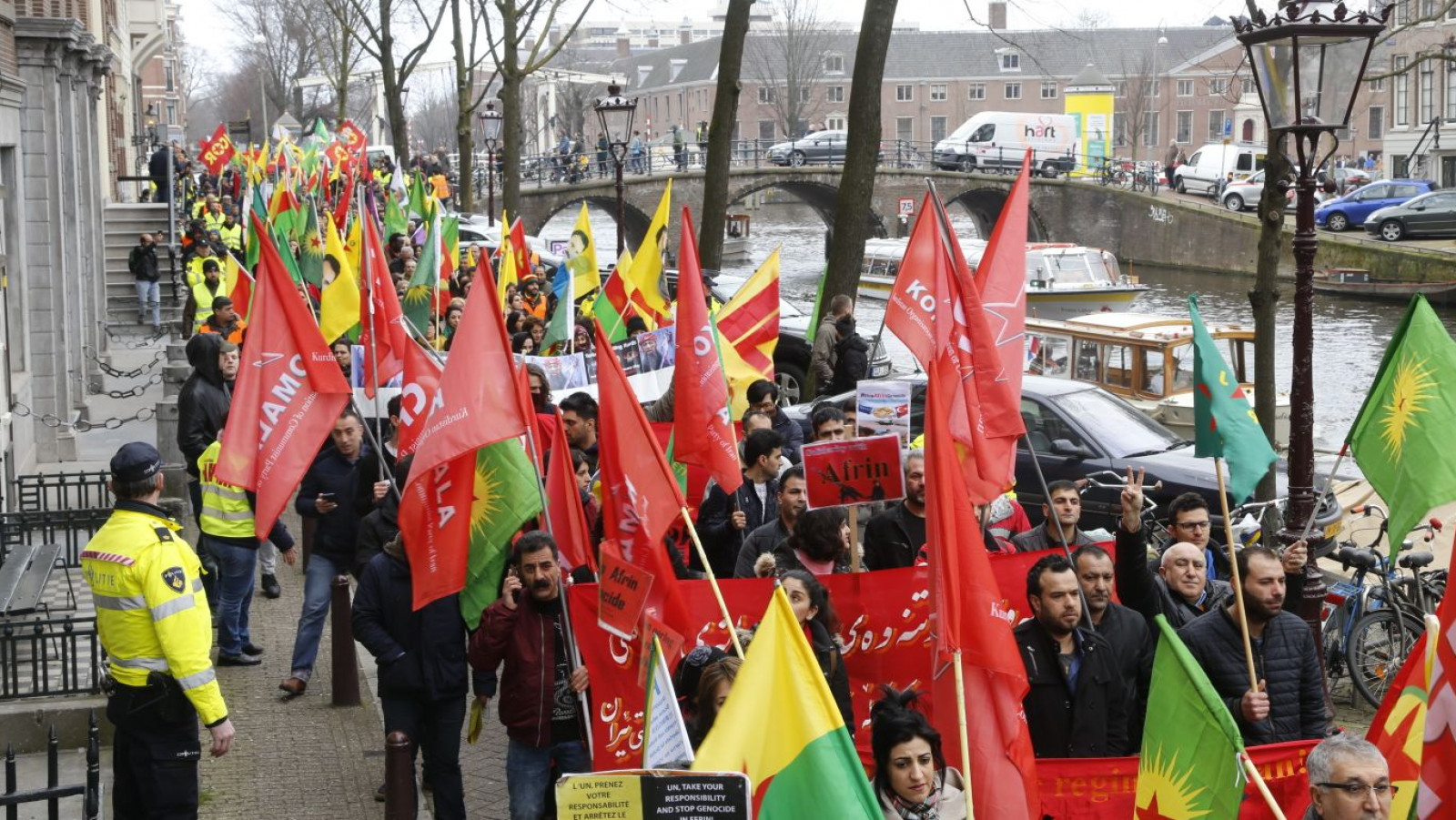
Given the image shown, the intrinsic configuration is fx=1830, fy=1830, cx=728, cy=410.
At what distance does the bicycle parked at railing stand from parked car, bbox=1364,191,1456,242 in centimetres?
3865

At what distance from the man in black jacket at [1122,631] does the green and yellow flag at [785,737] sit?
1.90 m

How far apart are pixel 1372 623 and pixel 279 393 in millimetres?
6087

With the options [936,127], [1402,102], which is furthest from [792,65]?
[1402,102]

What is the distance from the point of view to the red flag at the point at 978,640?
19.8 ft

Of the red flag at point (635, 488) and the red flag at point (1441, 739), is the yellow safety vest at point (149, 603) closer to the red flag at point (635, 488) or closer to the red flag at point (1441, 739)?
the red flag at point (635, 488)

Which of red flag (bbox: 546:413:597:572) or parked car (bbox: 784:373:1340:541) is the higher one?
red flag (bbox: 546:413:597:572)

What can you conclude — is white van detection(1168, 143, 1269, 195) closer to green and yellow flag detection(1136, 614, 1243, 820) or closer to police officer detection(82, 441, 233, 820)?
police officer detection(82, 441, 233, 820)

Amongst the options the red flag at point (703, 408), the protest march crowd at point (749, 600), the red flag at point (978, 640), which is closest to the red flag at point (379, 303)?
the protest march crowd at point (749, 600)

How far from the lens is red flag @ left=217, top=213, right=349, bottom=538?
8.44 m

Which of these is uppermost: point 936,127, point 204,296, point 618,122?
point 936,127

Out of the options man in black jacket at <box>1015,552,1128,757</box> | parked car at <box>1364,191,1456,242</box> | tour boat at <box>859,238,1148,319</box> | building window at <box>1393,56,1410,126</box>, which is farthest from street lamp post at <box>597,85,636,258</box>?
building window at <box>1393,56,1410,126</box>

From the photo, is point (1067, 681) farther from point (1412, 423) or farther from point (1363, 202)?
point (1363, 202)

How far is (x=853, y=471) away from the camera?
8.14 meters

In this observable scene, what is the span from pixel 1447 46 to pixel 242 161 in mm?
27400
